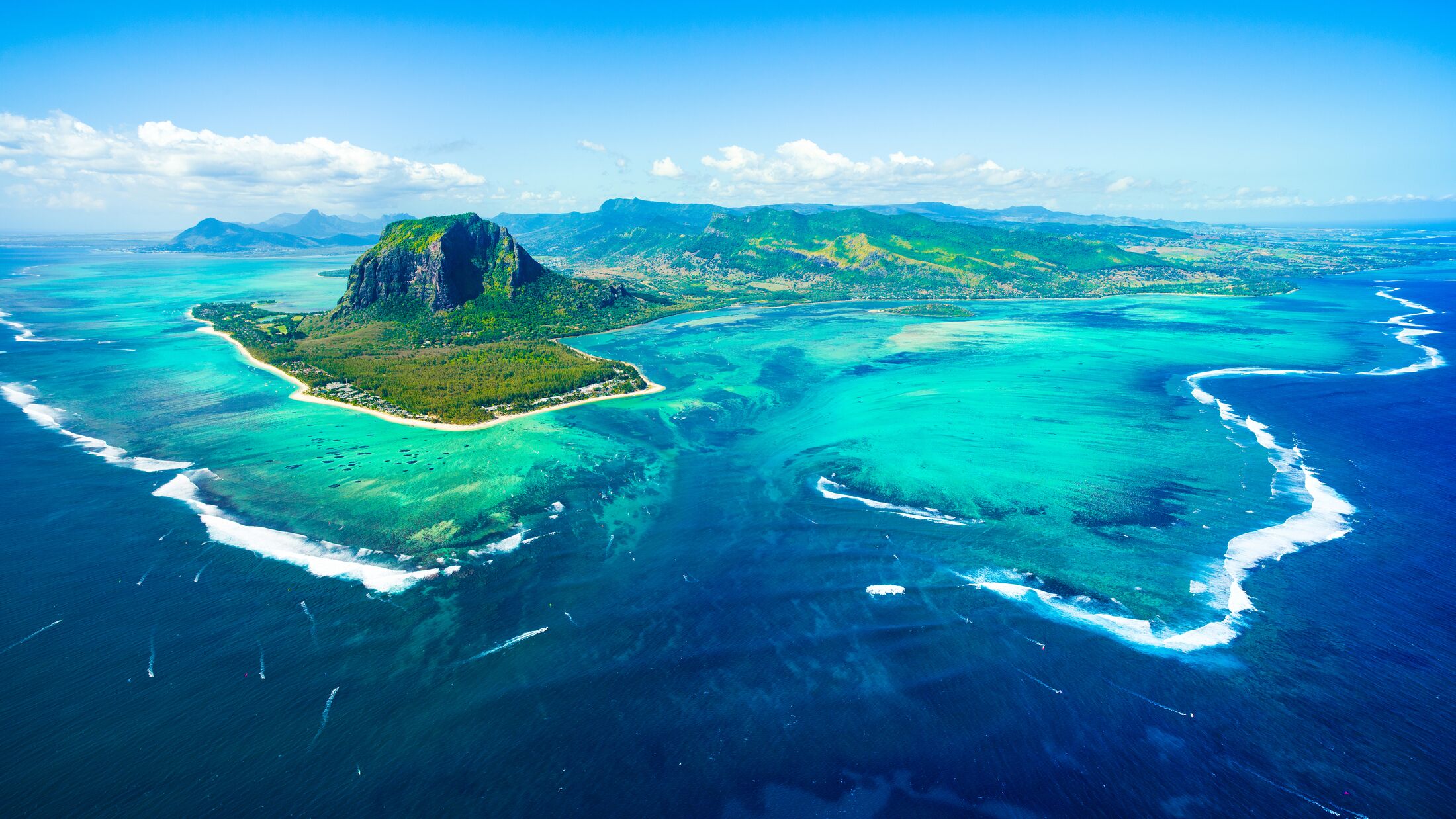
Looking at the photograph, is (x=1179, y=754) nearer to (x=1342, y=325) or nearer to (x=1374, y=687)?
(x=1374, y=687)

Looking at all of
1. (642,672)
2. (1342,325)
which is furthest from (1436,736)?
(1342,325)

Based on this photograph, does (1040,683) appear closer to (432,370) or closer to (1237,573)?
(1237,573)

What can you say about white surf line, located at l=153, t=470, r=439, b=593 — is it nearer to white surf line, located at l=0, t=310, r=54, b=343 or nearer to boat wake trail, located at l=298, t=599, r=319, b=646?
boat wake trail, located at l=298, t=599, r=319, b=646

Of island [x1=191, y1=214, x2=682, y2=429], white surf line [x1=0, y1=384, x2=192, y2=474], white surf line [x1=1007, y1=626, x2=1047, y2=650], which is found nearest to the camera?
white surf line [x1=1007, y1=626, x2=1047, y2=650]

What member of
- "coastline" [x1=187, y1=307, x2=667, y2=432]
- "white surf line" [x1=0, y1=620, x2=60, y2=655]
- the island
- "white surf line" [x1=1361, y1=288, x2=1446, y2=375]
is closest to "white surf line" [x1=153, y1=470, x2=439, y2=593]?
"white surf line" [x1=0, y1=620, x2=60, y2=655]

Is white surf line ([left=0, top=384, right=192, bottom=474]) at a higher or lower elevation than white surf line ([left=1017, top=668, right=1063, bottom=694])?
higher

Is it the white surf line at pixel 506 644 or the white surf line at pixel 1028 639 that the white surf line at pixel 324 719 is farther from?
the white surf line at pixel 1028 639
